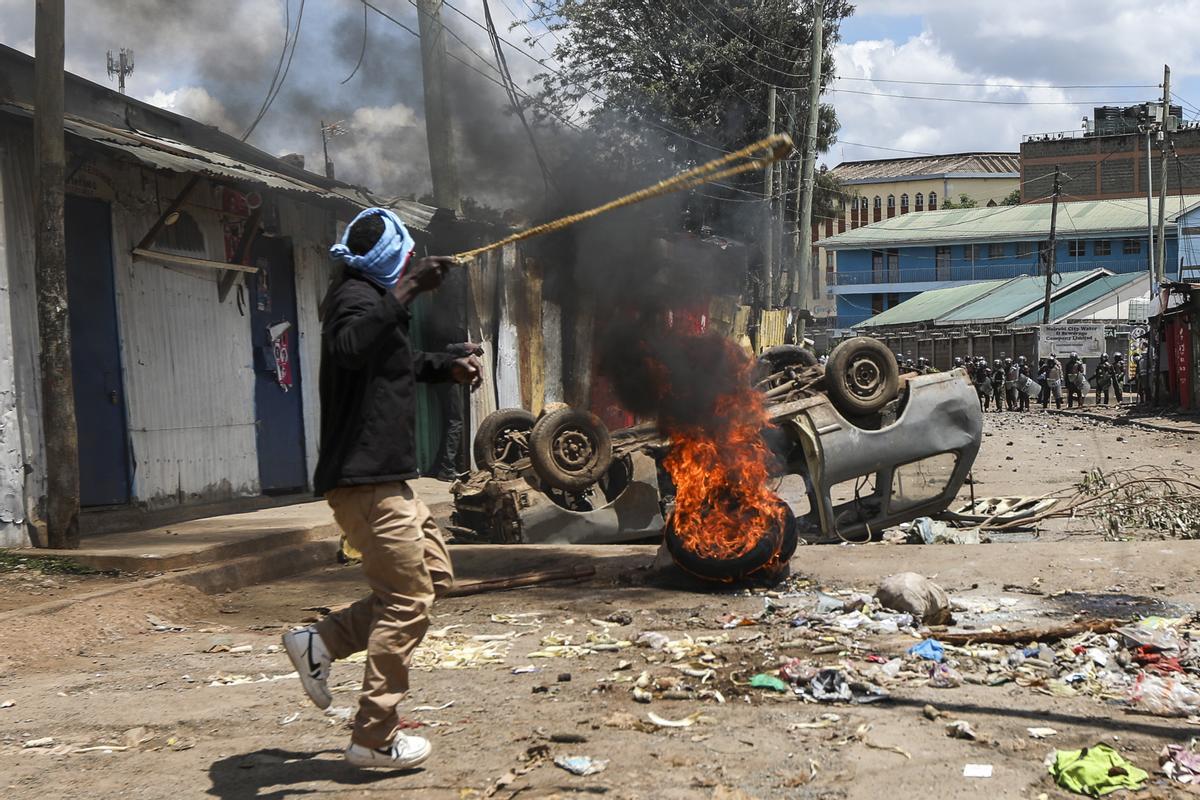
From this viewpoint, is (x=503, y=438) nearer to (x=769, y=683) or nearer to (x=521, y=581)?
(x=521, y=581)

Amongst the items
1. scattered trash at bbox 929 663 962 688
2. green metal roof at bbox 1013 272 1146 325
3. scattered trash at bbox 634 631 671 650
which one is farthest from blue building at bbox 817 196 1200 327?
scattered trash at bbox 929 663 962 688

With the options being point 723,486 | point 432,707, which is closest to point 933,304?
point 723,486

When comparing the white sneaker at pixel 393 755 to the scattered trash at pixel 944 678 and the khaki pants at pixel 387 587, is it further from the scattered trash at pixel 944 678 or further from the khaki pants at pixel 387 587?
the scattered trash at pixel 944 678

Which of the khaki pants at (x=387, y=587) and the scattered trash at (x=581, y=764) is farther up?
the khaki pants at (x=387, y=587)

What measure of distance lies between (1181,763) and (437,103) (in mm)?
11229

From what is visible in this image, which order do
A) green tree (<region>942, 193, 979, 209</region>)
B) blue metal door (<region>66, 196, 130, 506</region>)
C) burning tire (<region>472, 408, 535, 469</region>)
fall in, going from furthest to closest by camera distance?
green tree (<region>942, 193, 979, 209</region>) → burning tire (<region>472, 408, 535, 469</region>) → blue metal door (<region>66, 196, 130, 506</region>)

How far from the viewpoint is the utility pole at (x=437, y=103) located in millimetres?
12852

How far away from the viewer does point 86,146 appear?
809 cm

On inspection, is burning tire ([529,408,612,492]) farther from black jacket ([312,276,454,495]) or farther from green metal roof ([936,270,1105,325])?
green metal roof ([936,270,1105,325])

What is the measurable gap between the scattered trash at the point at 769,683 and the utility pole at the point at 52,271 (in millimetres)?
4898

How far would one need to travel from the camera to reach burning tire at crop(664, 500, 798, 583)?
645 cm

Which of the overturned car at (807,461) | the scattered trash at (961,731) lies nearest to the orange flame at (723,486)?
the overturned car at (807,461)

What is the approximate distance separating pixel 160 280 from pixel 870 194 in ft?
265

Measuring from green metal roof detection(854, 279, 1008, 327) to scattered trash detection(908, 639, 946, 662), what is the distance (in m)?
48.6
